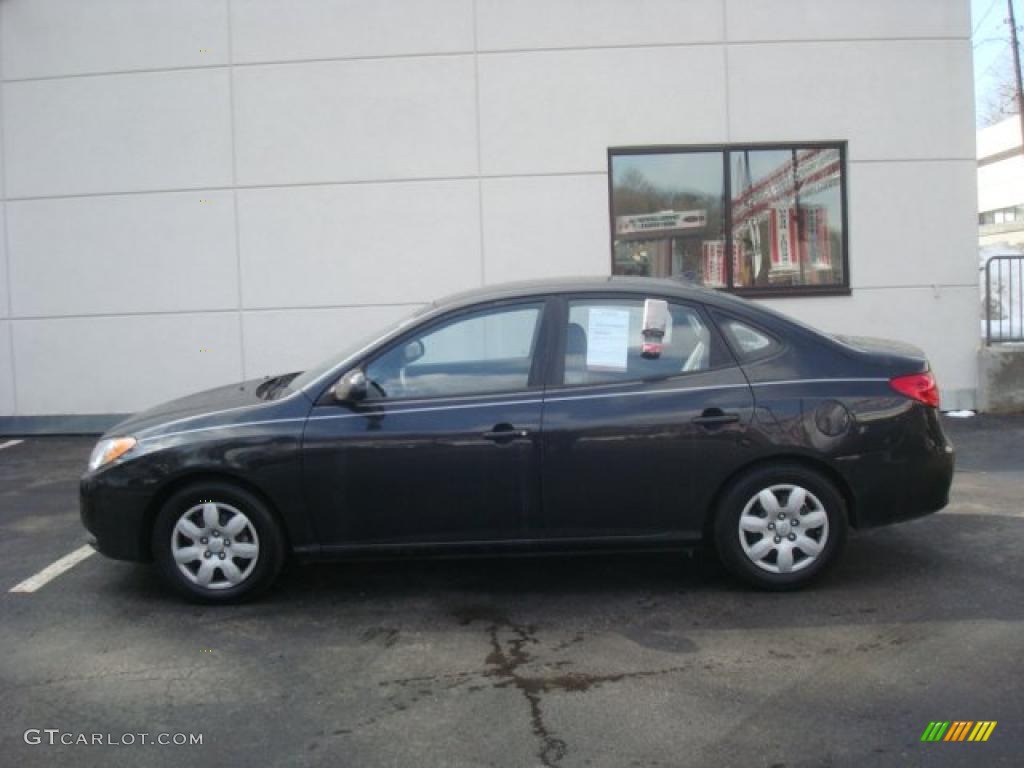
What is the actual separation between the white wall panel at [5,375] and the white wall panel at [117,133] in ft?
4.74

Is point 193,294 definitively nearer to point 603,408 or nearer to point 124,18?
point 124,18

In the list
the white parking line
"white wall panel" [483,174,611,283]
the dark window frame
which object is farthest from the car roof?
"white wall panel" [483,174,611,283]

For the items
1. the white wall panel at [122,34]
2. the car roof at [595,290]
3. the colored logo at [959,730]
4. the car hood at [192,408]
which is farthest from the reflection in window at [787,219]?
the colored logo at [959,730]

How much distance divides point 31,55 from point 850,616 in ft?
31.5

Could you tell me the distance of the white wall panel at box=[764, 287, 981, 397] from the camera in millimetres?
10078

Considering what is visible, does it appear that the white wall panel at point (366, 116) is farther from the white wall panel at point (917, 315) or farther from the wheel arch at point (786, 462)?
the wheel arch at point (786, 462)

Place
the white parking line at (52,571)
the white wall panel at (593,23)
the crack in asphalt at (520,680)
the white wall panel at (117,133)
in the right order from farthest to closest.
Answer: the white wall panel at (117,133) < the white wall panel at (593,23) < the white parking line at (52,571) < the crack in asphalt at (520,680)

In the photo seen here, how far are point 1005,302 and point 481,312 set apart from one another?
296 inches

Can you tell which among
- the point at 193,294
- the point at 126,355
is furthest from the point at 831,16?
the point at 126,355

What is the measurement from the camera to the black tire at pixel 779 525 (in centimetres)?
497

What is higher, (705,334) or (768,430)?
(705,334)

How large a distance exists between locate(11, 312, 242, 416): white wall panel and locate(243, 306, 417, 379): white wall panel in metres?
0.19

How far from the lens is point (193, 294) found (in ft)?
33.6

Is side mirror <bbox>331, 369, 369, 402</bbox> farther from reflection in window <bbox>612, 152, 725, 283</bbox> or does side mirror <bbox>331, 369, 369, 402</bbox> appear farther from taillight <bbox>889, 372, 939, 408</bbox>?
reflection in window <bbox>612, 152, 725, 283</bbox>
